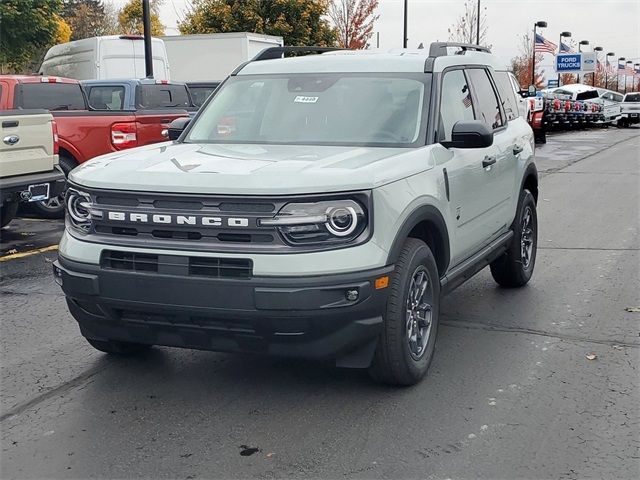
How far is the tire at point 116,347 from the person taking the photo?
16.8ft

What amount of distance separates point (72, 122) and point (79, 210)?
708 cm

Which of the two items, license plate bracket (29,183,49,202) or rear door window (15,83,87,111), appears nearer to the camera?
license plate bracket (29,183,49,202)

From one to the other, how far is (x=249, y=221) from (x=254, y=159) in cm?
69

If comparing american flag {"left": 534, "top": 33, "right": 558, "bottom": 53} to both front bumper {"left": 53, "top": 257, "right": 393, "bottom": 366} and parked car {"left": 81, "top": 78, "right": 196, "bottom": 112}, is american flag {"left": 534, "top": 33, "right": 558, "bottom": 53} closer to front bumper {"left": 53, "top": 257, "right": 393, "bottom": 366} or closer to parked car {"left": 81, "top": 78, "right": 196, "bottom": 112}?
parked car {"left": 81, "top": 78, "right": 196, "bottom": 112}

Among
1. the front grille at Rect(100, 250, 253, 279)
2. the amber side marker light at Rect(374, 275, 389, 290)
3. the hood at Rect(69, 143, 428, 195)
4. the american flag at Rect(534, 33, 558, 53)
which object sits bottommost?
the amber side marker light at Rect(374, 275, 389, 290)

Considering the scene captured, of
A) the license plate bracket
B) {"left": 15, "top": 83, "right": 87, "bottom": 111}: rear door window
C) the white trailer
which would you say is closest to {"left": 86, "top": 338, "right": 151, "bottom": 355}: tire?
the license plate bracket

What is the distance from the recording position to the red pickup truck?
36.4 ft

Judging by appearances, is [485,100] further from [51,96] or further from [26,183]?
[51,96]

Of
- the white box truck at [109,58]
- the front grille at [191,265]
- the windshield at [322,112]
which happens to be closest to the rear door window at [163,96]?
the white box truck at [109,58]

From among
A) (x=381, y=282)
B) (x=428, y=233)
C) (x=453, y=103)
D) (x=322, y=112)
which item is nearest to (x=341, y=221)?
(x=381, y=282)

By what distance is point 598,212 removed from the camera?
38.3 feet

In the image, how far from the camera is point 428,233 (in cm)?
503

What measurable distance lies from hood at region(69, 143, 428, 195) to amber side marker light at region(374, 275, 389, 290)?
1.54 ft

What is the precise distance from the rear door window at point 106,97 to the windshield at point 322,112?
8052 mm
